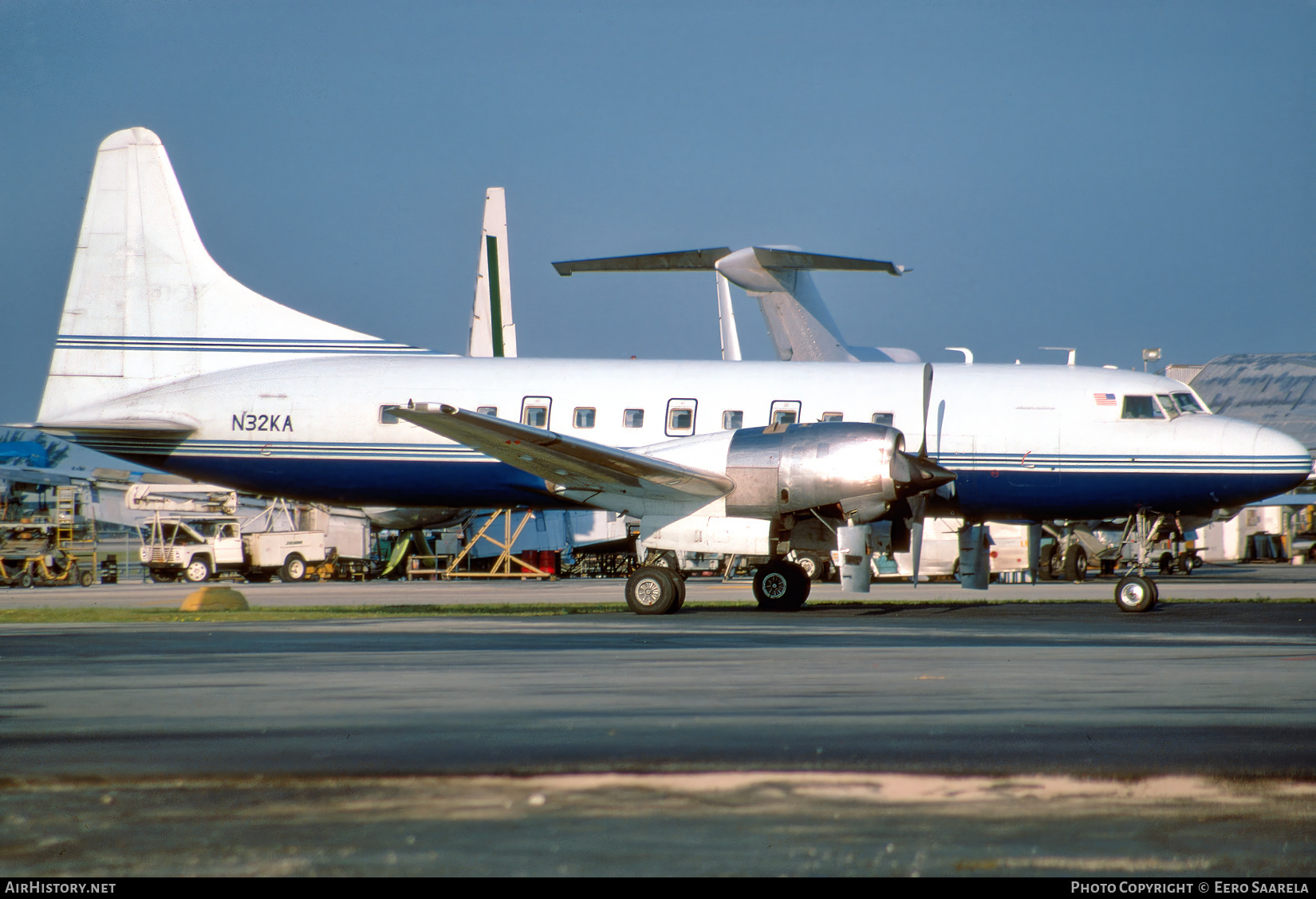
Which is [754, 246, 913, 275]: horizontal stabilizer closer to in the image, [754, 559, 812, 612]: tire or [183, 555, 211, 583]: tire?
[754, 559, 812, 612]: tire

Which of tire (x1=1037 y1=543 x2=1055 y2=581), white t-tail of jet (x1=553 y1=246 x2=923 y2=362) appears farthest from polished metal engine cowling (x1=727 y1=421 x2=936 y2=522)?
tire (x1=1037 y1=543 x2=1055 y2=581)

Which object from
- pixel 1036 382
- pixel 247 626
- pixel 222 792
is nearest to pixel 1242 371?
pixel 1036 382

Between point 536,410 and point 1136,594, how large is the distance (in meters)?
10.2

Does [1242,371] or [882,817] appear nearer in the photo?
[882,817]

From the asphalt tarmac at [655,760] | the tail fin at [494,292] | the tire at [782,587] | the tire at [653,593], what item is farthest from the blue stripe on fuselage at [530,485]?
the tail fin at [494,292]

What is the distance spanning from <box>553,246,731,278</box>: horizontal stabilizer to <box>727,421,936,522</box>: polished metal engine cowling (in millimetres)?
14248

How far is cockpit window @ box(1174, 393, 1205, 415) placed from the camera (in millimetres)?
20359

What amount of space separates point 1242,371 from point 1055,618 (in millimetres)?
111228

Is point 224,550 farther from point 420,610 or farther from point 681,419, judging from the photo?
point 681,419

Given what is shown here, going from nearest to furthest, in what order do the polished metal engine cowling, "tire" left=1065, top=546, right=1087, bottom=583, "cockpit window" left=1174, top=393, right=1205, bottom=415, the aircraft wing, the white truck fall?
the aircraft wing, the polished metal engine cowling, "cockpit window" left=1174, top=393, right=1205, bottom=415, "tire" left=1065, top=546, right=1087, bottom=583, the white truck

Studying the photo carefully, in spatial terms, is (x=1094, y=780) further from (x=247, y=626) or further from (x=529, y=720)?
(x=247, y=626)

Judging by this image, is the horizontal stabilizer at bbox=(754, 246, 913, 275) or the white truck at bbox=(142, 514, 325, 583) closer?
the horizontal stabilizer at bbox=(754, 246, 913, 275)

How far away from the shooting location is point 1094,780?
480cm

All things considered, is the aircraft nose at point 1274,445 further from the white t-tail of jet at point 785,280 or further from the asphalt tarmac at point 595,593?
the white t-tail of jet at point 785,280
